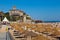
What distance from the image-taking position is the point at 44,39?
48.3 feet

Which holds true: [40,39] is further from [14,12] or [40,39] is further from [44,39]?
[14,12]

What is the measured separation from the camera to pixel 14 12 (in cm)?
12925

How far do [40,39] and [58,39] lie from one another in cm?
121

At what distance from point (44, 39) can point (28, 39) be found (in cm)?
305

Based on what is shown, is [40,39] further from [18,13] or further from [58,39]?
[18,13]

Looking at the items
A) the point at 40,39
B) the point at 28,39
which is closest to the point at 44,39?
the point at 40,39

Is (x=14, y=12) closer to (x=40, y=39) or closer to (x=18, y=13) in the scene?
(x=18, y=13)

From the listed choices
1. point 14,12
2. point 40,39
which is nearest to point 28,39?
point 40,39


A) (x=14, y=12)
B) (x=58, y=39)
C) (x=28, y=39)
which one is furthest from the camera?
(x=14, y=12)

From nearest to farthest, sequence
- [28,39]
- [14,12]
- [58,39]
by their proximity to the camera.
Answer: [28,39] < [58,39] < [14,12]

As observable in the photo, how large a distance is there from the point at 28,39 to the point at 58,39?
3.19m

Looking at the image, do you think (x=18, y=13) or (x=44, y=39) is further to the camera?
(x=18, y=13)

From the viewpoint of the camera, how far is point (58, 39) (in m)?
14.4

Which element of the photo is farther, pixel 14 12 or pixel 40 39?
pixel 14 12
